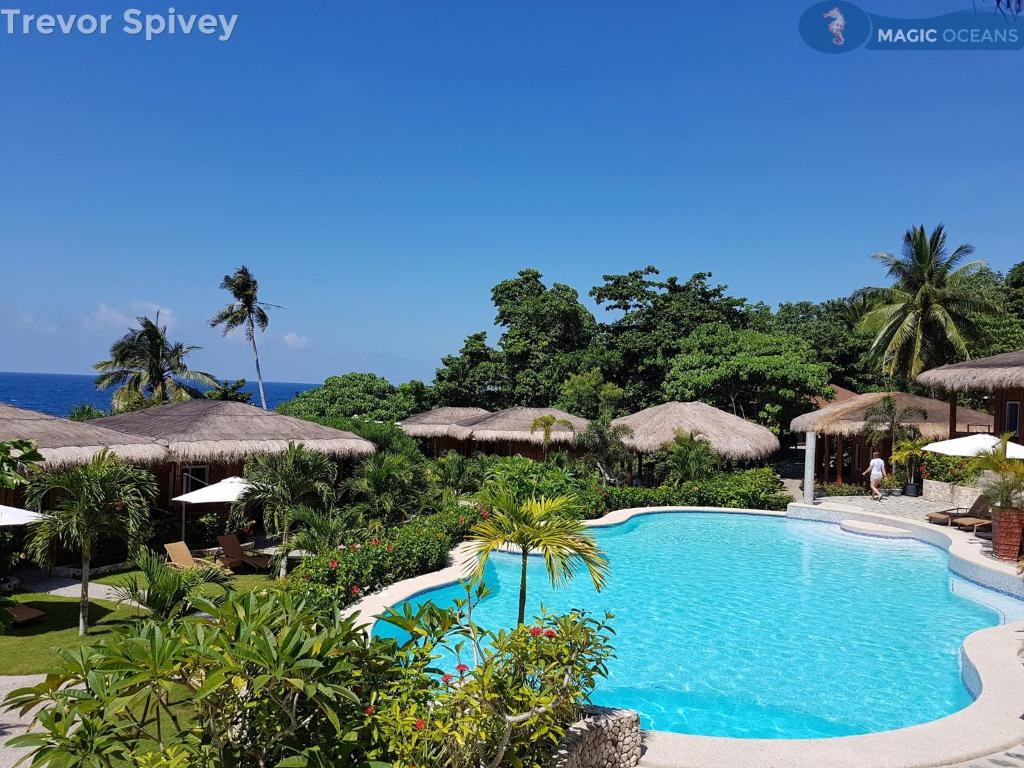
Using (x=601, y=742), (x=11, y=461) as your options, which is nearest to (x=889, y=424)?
(x=601, y=742)

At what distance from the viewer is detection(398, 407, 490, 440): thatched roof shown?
2539 cm

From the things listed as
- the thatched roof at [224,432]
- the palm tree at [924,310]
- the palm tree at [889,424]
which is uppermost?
the palm tree at [924,310]

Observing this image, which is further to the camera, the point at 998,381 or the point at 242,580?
the point at 998,381

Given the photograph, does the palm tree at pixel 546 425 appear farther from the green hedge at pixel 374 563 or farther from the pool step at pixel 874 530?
the pool step at pixel 874 530

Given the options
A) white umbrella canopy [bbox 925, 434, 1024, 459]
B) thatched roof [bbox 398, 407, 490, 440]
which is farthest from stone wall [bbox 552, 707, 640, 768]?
thatched roof [bbox 398, 407, 490, 440]

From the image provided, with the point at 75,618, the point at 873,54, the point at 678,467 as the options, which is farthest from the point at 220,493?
the point at 873,54

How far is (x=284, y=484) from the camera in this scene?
12.4 meters

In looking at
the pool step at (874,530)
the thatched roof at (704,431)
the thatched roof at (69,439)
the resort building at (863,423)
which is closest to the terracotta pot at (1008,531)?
the pool step at (874,530)

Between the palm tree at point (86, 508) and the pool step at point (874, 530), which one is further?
the pool step at point (874, 530)

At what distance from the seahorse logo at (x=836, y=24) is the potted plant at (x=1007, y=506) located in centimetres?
835

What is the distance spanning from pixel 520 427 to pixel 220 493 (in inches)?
503

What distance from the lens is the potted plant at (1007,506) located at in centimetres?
1180

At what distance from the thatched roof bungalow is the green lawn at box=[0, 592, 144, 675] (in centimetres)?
1961

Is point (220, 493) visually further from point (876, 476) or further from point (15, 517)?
point (876, 476)
